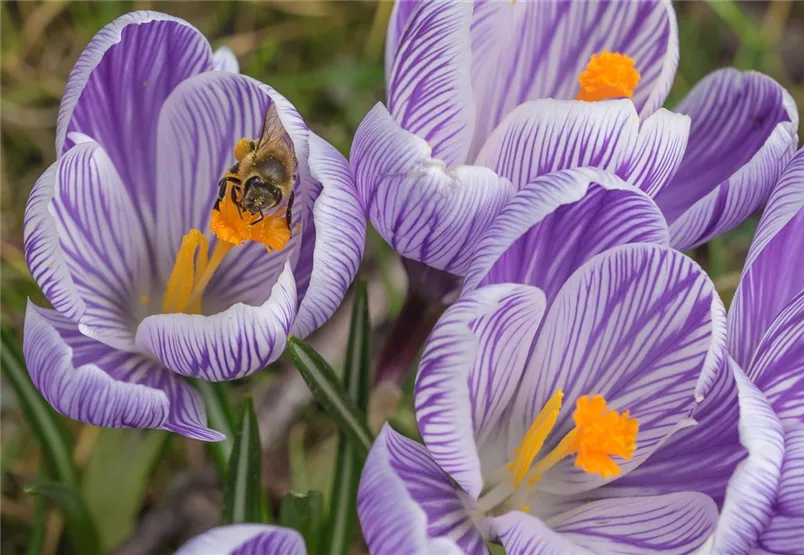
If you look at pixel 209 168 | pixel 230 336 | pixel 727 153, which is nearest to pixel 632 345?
pixel 727 153

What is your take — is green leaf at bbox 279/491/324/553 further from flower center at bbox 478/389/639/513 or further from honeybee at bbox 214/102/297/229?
honeybee at bbox 214/102/297/229

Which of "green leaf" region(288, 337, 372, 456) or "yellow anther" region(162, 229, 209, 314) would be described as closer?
"green leaf" region(288, 337, 372, 456)

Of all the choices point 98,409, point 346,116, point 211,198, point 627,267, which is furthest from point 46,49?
point 627,267

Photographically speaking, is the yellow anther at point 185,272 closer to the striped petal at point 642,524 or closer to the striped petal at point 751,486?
the striped petal at point 642,524

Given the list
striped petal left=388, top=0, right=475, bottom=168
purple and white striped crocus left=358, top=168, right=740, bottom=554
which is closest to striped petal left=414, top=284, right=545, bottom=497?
purple and white striped crocus left=358, top=168, right=740, bottom=554

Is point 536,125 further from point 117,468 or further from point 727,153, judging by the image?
point 117,468

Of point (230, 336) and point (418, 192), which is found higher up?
point (418, 192)
